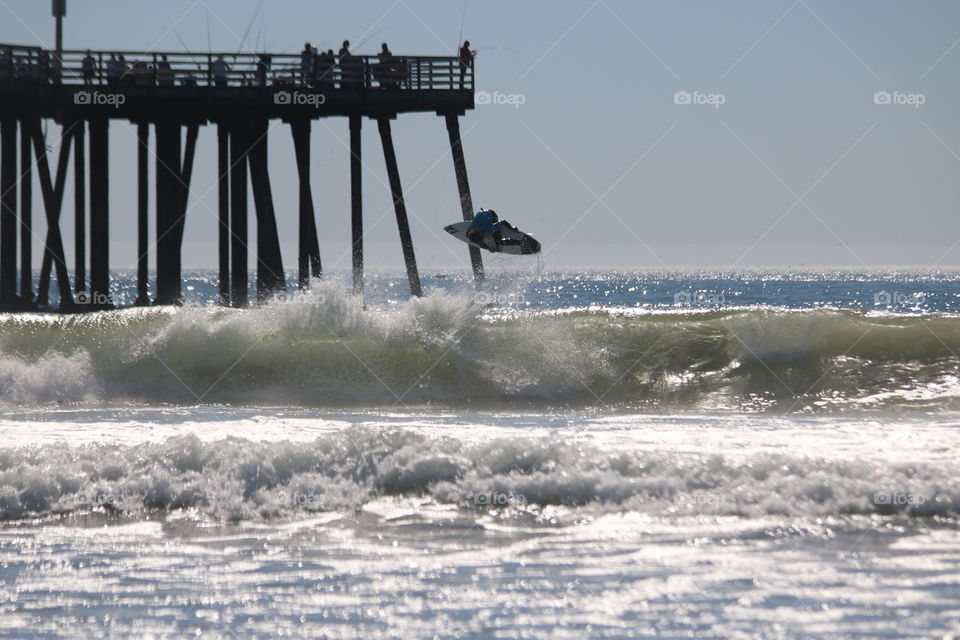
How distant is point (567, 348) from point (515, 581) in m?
10.4

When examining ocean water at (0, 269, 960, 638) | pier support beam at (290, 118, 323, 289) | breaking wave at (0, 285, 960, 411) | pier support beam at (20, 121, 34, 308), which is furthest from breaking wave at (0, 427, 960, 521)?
pier support beam at (20, 121, 34, 308)

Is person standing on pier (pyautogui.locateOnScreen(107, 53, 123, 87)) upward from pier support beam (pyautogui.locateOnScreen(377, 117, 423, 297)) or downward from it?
upward

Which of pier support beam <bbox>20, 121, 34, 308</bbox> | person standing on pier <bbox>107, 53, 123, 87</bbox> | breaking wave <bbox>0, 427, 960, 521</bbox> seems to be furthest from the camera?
pier support beam <bbox>20, 121, 34, 308</bbox>

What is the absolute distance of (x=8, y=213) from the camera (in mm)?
24328

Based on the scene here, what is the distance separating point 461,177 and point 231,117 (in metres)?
4.98

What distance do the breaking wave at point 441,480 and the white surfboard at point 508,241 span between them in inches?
423

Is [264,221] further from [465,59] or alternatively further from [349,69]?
[465,59]

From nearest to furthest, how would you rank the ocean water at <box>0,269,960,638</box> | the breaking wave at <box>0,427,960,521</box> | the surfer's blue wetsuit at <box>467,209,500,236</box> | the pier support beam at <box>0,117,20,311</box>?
the ocean water at <box>0,269,960,638</box> < the breaking wave at <box>0,427,960,521</box> < the surfer's blue wetsuit at <box>467,209,500,236</box> < the pier support beam at <box>0,117,20,311</box>

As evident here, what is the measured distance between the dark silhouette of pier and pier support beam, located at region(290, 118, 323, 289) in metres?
0.02

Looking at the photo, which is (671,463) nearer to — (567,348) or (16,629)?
(16,629)

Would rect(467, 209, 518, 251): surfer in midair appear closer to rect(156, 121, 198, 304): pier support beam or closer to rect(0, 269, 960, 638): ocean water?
rect(0, 269, 960, 638): ocean water

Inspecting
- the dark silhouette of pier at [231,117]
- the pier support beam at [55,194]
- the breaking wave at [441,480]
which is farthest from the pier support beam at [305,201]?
the breaking wave at [441,480]

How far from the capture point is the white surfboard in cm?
2150

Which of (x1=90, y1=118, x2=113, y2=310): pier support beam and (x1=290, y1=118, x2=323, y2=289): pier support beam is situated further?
(x1=90, y1=118, x2=113, y2=310): pier support beam
